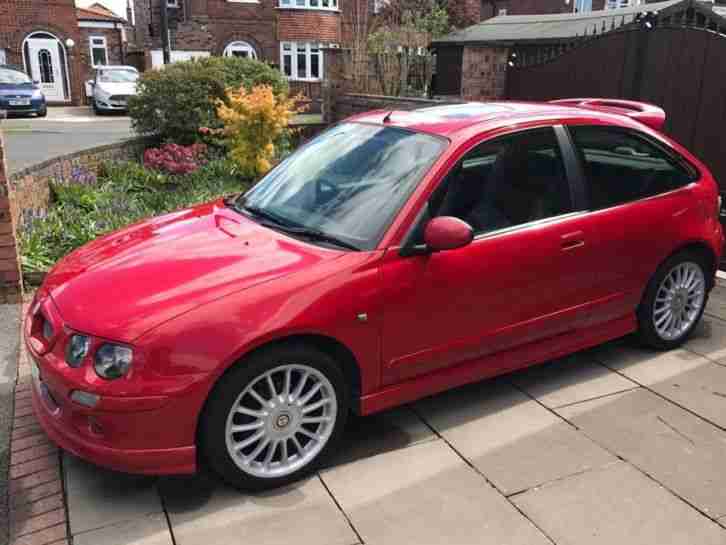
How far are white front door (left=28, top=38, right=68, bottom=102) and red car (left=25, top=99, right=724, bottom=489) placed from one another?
28637mm

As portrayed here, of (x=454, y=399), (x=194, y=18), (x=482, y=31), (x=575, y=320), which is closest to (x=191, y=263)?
(x=454, y=399)

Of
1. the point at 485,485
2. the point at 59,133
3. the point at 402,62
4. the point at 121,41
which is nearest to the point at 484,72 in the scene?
the point at 402,62

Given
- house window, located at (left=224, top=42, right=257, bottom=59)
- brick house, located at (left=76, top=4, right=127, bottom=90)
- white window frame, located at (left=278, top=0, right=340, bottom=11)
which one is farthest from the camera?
brick house, located at (left=76, top=4, right=127, bottom=90)

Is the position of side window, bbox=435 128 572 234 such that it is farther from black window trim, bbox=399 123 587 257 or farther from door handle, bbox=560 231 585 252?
door handle, bbox=560 231 585 252

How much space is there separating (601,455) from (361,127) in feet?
7.49

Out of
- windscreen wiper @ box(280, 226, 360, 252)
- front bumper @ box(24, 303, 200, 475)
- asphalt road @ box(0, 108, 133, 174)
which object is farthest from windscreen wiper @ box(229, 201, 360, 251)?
asphalt road @ box(0, 108, 133, 174)

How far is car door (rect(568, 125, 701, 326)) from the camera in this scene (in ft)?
13.1

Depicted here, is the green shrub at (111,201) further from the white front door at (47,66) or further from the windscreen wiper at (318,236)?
the white front door at (47,66)

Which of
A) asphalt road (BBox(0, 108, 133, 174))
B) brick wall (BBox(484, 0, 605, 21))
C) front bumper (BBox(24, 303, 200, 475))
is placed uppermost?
brick wall (BBox(484, 0, 605, 21))

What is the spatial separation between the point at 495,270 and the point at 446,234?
19.4 inches

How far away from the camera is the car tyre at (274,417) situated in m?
2.88

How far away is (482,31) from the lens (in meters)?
14.0

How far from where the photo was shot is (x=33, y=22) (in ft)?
91.6

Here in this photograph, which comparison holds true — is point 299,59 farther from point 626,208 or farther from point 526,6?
point 626,208
